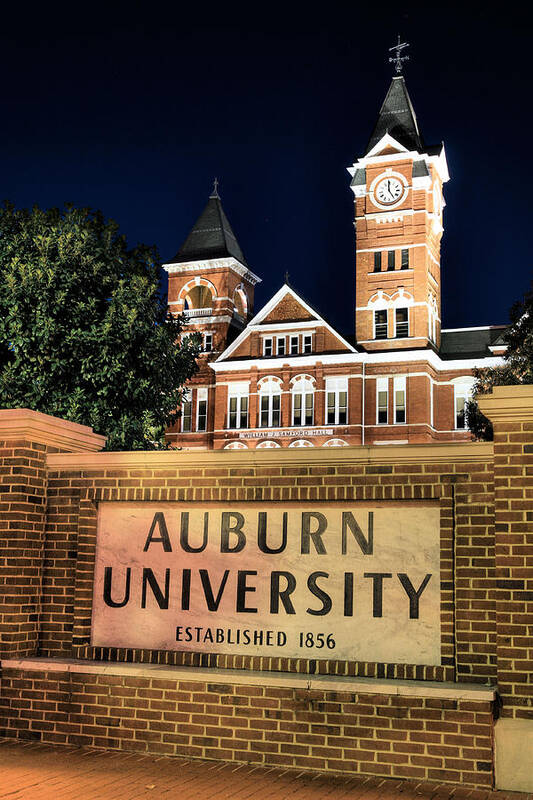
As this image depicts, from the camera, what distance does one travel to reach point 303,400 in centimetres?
4441

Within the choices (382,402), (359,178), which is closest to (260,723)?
(382,402)

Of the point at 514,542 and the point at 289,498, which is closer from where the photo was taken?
the point at 514,542

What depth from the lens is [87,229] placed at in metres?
19.8

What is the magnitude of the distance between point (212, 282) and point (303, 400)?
10.0 meters

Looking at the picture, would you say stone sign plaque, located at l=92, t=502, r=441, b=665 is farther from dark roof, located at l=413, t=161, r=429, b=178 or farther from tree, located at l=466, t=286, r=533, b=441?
dark roof, located at l=413, t=161, r=429, b=178

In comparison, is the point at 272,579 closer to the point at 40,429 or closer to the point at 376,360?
the point at 40,429

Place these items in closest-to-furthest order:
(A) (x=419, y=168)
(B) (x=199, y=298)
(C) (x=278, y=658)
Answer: (C) (x=278, y=658) → (A) (x=419, y=168) → (B) (x=199, y=298)

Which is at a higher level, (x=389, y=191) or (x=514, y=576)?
(x=389, y=191)

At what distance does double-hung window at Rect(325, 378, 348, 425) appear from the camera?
43.5m

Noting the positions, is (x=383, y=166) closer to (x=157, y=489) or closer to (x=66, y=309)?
(x=66, y=309)

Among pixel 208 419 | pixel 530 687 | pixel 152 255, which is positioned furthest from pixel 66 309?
pixel 208 419

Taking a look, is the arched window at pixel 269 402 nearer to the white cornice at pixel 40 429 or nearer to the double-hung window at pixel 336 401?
the double-hung window at pixel 336 401

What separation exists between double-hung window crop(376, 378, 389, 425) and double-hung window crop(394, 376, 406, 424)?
414mm

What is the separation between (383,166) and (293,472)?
136 feet
